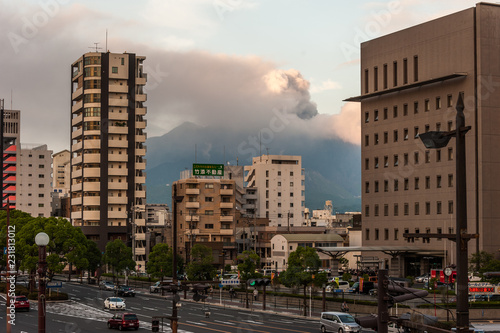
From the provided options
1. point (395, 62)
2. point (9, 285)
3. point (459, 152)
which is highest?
point (395, 62)

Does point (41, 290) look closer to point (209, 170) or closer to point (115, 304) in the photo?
point (115, 304)

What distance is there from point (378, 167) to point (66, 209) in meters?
114

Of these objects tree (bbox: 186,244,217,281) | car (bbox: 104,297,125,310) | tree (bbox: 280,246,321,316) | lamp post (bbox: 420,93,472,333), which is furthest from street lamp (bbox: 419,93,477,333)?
tree (bbox: 186,244,217,281)

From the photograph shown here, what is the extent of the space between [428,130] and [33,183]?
123360mm

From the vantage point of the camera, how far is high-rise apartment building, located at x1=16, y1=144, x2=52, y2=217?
630 feet

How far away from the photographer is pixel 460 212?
1295 cm

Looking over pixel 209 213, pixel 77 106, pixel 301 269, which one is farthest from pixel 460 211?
pixel 77 106

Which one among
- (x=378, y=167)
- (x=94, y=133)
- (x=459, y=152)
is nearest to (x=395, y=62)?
(x=378, y=167)

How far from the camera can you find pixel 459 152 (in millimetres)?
12945

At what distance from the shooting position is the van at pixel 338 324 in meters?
50.8

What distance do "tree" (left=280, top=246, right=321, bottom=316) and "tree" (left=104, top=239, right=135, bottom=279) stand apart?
43.2 metres

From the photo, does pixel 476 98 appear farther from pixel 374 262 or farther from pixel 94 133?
pixel 94 133

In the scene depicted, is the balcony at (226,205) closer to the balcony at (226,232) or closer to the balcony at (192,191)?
the balcony at (226,232)

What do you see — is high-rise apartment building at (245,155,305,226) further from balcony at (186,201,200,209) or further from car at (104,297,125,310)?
car at (104,297,125,310)
